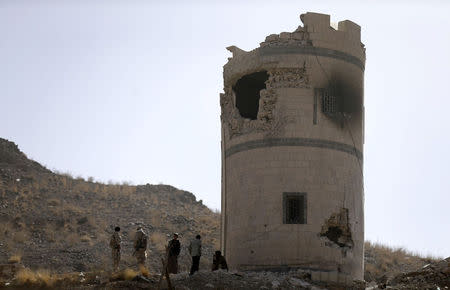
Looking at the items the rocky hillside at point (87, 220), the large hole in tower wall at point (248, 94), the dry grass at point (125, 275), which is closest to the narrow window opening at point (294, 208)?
the large hole in tower wall at point (248, 94)

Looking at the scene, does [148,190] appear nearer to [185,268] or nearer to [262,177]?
[185,268]

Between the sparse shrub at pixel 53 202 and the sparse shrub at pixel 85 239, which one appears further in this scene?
the sparse shrub at pixel 53 202

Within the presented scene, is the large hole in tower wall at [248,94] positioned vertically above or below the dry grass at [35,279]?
above

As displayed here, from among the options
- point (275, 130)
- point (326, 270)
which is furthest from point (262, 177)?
point (326, 270)

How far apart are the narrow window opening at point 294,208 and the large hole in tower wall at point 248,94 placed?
3236mm

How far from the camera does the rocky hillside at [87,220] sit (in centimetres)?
3778

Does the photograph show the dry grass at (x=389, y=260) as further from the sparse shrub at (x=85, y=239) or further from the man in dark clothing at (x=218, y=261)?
the man in dark clothing at (x=218, y=261)

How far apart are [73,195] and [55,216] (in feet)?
12.2

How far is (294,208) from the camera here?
2425cm

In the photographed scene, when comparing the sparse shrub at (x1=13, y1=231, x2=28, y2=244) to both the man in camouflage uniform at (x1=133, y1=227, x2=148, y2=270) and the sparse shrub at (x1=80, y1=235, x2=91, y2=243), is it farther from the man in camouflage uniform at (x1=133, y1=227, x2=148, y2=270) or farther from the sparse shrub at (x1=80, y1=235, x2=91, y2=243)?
the man in camouflage uniform at (x1=133, y1=227, x2=148, y2=270)

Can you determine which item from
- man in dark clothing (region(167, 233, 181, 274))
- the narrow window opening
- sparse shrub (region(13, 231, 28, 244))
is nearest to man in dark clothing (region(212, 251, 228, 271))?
man in dark clothing (region(167, 233, 181, 274))

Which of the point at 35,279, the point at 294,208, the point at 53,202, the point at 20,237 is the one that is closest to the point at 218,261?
the point at 294,208

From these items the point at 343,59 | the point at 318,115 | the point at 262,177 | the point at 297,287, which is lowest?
the point at 297,287

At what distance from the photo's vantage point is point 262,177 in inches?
966
